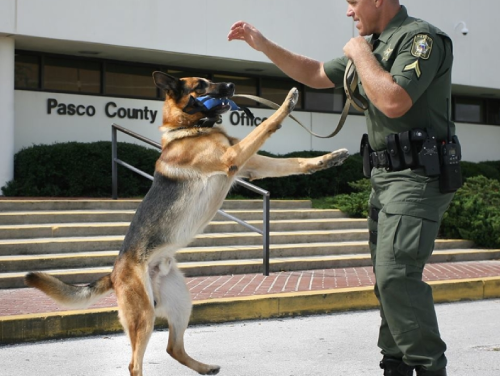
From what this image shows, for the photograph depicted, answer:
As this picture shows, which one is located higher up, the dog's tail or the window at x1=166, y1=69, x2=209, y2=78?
the window at x1=166, y1=69, x2=209, y2=78

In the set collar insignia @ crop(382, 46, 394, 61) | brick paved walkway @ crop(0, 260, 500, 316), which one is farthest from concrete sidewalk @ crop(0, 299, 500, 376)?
collar insignia @ crop(382, 46, 394, 61)

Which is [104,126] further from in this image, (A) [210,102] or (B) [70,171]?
(A) [210,102]

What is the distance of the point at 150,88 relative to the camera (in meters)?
15.9

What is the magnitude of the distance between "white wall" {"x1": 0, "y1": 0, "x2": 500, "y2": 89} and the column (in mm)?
492

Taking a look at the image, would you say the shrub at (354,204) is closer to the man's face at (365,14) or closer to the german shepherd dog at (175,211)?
the german shepherd dog at (175,211)

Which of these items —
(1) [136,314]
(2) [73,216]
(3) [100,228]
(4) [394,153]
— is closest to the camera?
(4) [394,153]

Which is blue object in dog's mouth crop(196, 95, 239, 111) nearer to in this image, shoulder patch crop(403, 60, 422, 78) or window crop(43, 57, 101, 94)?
shoulder patch crop(403, 60, 422, 78)

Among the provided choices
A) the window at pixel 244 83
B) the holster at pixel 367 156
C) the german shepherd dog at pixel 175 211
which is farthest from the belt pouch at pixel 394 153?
the window at pixel 244 83

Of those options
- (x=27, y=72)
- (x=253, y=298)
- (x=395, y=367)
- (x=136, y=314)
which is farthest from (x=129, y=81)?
(x=395, y=367)

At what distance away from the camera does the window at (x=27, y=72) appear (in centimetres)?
1437

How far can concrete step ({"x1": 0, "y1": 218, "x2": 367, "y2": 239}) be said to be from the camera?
33.4 feet

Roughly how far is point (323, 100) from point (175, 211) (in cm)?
1403

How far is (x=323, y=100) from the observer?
18328 mm

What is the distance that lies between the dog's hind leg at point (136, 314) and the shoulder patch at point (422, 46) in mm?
2169
